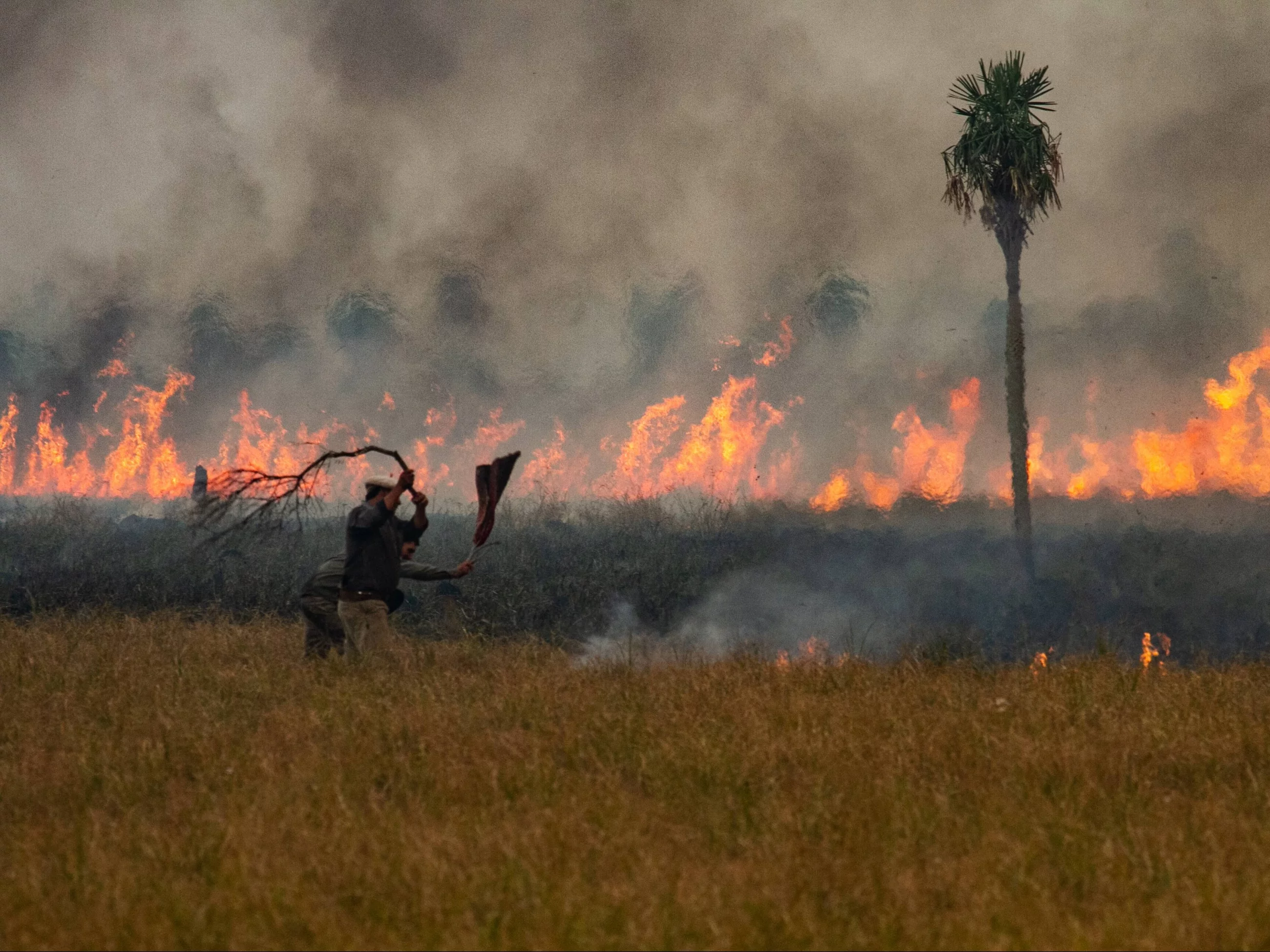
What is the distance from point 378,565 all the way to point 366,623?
57cm

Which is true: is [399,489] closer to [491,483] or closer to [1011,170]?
[491,483]

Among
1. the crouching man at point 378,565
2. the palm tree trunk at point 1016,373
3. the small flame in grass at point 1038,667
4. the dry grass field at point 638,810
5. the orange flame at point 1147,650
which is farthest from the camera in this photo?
the palm tree trunk at point 1016,373

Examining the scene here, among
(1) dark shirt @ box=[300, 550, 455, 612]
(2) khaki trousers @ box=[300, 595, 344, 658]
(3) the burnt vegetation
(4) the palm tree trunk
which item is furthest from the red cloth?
(4) the palm tree trunk

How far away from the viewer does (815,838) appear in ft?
19.1

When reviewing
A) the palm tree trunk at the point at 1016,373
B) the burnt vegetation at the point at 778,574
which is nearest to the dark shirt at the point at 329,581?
the burnt vegetation at the point at 778,574

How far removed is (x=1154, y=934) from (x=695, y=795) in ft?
8.36

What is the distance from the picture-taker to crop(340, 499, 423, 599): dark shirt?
10.7 meters

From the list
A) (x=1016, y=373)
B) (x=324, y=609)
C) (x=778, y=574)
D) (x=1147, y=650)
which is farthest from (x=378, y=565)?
(x=1016, y=373)

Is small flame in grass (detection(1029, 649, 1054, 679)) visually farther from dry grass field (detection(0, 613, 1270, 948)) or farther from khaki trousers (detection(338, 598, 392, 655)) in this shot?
khaki trousers (detection(338, 598, 392, 655))

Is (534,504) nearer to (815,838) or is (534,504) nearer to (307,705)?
(307,705)

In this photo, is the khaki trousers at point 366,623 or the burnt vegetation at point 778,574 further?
the burnt vegetation at point 778,574

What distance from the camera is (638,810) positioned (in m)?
6.14

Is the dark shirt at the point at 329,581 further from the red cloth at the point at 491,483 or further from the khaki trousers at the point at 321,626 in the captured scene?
the red cloth at the point at 491,483

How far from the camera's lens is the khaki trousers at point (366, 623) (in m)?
11.0
